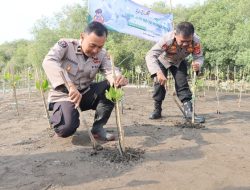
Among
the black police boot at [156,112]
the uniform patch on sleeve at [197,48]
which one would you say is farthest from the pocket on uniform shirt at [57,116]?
the uniform patch on sleeve at [197,48]

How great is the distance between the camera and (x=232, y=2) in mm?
24969

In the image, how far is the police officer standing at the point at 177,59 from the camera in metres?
4.74

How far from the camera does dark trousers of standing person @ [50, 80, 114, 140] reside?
376cm

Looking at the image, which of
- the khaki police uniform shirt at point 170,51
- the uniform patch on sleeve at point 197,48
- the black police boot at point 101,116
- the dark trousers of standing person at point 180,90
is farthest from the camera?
the dark trousers of standing person at point 180,90

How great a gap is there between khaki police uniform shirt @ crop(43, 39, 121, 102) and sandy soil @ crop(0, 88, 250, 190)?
656 millimetres

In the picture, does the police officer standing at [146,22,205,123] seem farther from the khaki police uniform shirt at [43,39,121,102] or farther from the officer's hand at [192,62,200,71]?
the khaki police uniform shirt at [43,39,121,102]

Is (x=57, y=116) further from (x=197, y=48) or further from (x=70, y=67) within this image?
(x=197, y=48)

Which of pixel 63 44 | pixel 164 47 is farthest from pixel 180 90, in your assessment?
pixel 63 44

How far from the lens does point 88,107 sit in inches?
168

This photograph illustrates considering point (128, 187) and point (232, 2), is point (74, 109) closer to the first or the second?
point (128, 187)

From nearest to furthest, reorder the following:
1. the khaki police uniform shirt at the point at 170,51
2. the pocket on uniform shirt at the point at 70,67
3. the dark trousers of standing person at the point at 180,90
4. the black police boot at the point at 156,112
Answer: the pocket on uniform shirt at the point at 70,67
the khaki police uniform shirt at the point at 170,51
the dark trousers of standing person at the point at 180,90
the black police boot at the point at 156,112

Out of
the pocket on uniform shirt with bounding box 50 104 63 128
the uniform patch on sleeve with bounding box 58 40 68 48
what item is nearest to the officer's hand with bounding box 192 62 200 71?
the uniform patch on sleeve with bounding box 58 40 68 48

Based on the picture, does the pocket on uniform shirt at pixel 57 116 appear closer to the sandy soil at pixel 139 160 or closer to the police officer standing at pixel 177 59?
the sandy soil at pixel 139 160

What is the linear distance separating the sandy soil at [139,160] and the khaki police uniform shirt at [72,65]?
0.66m
